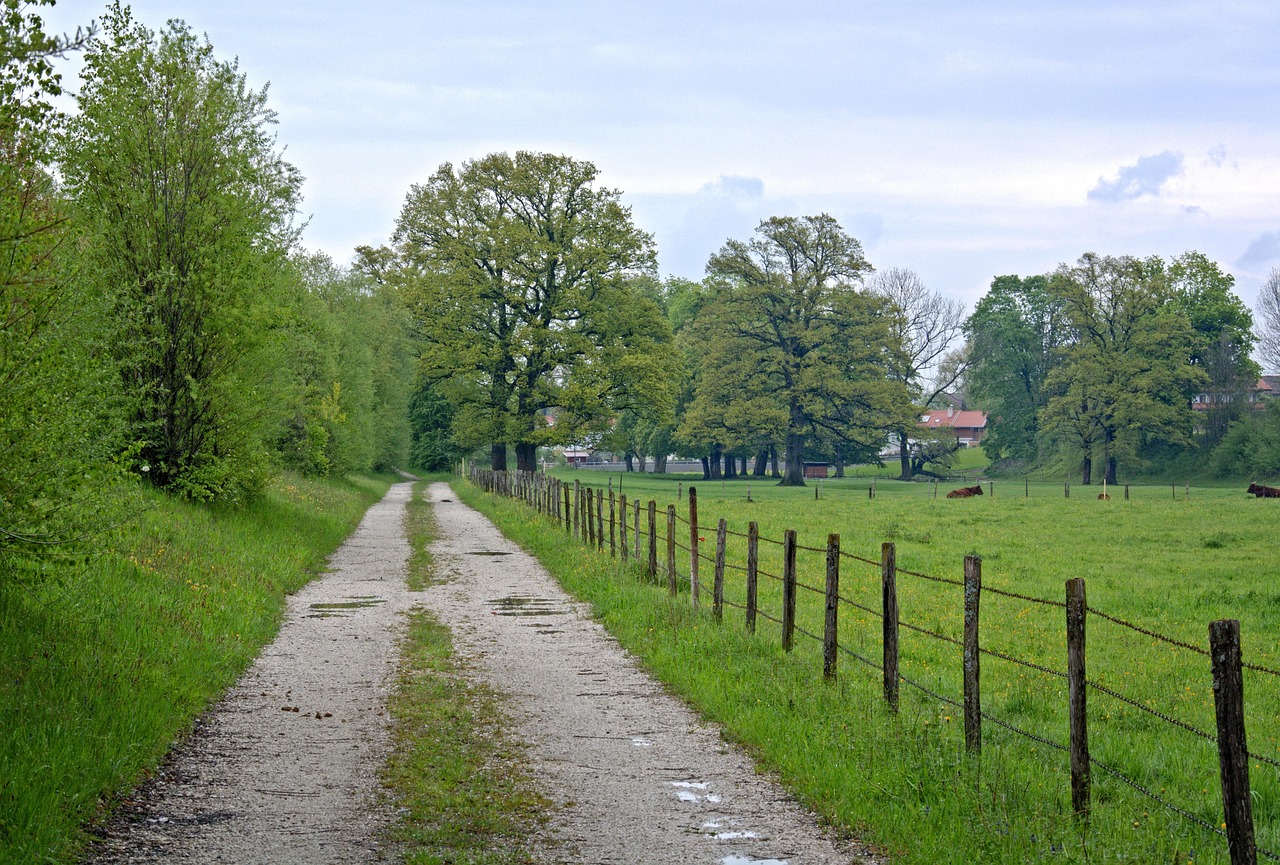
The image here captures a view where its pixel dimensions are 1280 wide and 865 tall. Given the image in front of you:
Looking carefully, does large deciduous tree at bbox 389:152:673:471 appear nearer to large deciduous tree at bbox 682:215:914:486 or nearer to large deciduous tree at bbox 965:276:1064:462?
large deciduous tree at bbox 682:215:914:486

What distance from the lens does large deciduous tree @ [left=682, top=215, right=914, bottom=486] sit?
224ft

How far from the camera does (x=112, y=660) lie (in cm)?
945

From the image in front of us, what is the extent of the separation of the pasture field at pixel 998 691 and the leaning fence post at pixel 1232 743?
0.56 meters

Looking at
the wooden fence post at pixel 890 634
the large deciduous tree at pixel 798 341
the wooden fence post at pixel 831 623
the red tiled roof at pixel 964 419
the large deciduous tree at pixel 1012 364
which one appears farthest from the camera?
the red tiled roof at pixel 964 419

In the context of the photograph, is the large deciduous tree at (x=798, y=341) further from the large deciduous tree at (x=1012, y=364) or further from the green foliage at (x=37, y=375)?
the green foliage at (x=37, y=375)

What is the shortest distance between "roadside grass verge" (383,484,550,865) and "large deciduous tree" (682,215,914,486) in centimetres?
5771

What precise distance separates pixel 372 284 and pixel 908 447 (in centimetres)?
3958

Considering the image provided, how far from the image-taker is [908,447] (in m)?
81.8

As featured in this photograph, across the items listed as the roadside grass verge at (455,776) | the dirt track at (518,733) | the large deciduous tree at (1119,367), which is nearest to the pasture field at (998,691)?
the dirt track at (518,733)

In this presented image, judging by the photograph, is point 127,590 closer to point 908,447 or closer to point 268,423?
point 268,423

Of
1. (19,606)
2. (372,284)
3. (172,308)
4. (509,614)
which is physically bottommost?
(509,614)

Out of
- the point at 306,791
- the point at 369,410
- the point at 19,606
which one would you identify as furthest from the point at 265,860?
the point at 369,410

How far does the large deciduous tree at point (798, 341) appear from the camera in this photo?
68.2 metres

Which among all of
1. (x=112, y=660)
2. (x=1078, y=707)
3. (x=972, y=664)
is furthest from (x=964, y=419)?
(x=1078, y=707)
